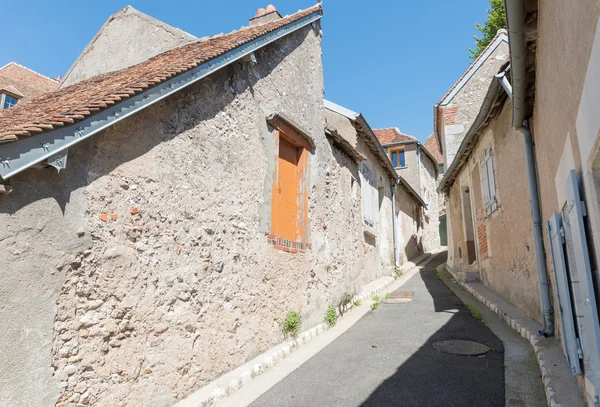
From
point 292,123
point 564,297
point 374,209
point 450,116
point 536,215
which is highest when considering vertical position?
point 450,116

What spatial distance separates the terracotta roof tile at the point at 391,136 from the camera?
21922 millimetres

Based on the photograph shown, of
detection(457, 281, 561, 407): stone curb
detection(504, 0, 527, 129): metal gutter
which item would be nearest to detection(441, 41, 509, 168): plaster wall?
detection(457, 281, 561, 407): stone curb

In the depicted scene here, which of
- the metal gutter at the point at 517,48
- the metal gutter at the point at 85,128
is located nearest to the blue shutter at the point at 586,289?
the metal gutter at the point at 517,48

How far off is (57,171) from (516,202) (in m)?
6.31

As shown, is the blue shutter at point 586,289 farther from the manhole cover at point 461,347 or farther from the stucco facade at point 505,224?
the stucco facade at point 505,224

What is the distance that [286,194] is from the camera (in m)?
6.19

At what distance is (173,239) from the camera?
153 inches

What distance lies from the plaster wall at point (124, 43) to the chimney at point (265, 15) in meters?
1.81

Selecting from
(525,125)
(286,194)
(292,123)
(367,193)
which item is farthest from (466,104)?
(286,194)

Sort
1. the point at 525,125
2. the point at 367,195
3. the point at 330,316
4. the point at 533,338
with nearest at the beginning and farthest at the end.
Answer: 1. the point at 533,338
2. the point at 525,125
3. the point at 330,316
4. the point at 367,195

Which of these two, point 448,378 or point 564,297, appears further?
point 448,378

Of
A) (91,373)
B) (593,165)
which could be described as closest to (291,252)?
(91,373)

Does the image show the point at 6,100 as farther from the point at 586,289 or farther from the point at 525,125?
the point at 586,289

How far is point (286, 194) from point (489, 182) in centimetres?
455
